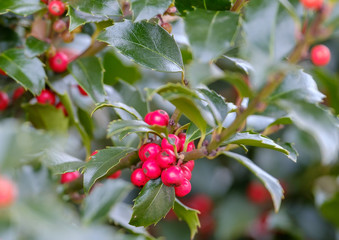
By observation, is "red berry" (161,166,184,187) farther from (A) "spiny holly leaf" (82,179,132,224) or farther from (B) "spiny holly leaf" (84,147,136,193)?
(A) "spiny holly leaf" (82,179,132,224)

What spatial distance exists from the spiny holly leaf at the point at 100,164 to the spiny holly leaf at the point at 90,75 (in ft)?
0.55

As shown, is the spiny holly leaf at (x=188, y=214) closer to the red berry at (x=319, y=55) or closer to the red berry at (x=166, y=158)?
the red berry at (x=166, y=158)

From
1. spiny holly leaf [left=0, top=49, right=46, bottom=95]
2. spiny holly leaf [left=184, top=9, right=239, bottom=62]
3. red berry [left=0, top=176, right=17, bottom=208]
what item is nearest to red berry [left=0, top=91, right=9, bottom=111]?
spiny holly leaf [left=0, top=49, right=46, bottom=95]

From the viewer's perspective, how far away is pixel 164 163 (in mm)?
1011

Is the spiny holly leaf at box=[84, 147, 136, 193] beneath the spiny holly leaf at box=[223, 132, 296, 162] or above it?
beneath

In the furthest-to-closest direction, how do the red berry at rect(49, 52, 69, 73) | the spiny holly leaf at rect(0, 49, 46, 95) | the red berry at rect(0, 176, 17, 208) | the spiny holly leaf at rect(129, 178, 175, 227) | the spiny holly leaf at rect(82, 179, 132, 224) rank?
1. the red berry at rect(49, 52, 69, 73)
2. the spiny holly leaf at rect(0, 49, 46, 95)
3. the spiny holly leaf at rect(129, 178, 175, 227)
4. the spiny holly leaf at rect(82, 179, 132, 224)
5. the red berry at rect(0, 176, 17, 208)

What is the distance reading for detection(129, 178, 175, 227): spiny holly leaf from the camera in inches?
41.0

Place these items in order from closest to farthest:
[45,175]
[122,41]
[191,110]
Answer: [45,175] → [191,110] → [122,41]

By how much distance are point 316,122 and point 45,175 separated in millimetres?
421

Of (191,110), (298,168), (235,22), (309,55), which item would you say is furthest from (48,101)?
(298,168)

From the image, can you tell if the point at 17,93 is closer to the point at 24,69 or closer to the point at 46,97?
the point at 46,97

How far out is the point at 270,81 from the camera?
77 cm

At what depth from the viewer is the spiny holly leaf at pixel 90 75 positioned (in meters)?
1.20

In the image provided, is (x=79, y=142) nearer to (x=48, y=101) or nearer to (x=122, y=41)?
(x=48, y=101)
